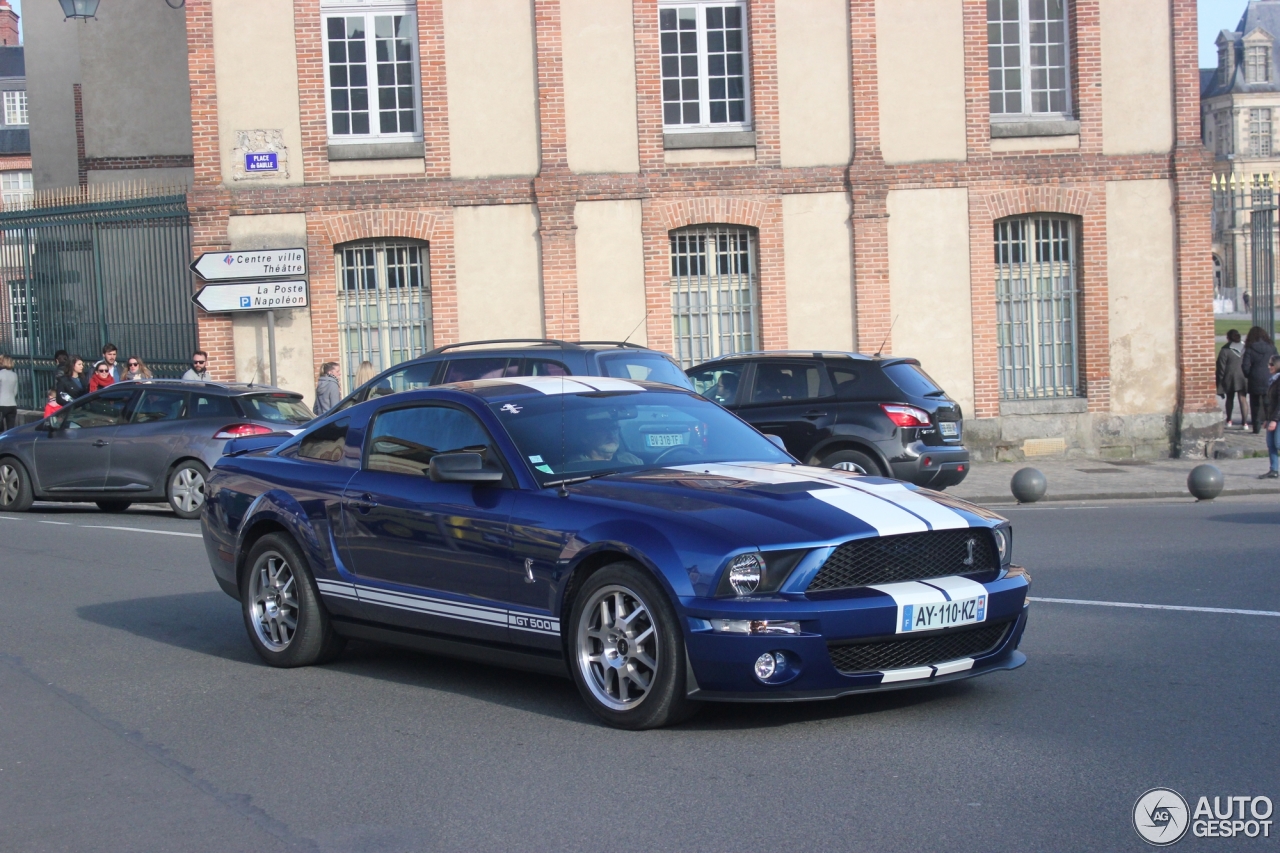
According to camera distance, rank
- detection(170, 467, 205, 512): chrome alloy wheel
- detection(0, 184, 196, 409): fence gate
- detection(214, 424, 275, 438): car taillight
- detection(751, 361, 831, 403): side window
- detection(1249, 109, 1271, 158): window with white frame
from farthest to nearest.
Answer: detection(1249, 109, 1271, 158): window with white frame < detection(0, 184, 196, 409): fence gate < detection(170, 467, 205, 512): chrome alloy wheel < detection(214, 424, 275, 438): car taillight < detection(751, 361, 831, 403): side window

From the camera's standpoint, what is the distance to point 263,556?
7.71 m

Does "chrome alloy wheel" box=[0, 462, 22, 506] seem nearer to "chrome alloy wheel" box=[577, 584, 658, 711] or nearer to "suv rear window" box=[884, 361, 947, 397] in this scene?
"suv rear window" box=[884, 361, 947, 397]

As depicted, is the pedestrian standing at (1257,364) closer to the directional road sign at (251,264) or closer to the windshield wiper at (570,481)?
the directional road sign at (251,264)

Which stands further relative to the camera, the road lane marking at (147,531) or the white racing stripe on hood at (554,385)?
the road lane marking at (147,531)

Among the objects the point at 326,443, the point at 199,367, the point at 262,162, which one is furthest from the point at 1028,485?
the point at 262,162

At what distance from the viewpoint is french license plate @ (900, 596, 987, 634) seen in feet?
18.6

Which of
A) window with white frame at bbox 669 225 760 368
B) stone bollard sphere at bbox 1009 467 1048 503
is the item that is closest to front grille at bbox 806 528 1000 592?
stone bollard sphere at bbox 1009 467 1048 503

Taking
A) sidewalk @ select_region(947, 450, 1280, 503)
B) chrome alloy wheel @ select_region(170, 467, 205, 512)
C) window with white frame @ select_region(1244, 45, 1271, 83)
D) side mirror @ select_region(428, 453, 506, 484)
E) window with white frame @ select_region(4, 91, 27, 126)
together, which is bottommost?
sidewalk @ select_region(947, 450, 1280, 503)

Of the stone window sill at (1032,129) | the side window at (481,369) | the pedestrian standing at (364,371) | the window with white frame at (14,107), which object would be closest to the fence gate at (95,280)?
the pedestrian standing at (364,371)

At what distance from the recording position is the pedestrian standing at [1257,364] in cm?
2328

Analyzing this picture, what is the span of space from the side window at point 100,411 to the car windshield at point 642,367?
23.2 ft

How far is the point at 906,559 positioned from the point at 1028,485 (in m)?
10.7

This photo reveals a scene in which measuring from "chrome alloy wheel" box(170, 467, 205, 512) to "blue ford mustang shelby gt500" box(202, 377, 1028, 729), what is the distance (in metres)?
8.20

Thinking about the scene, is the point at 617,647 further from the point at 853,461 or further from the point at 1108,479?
the point at 1108,479
